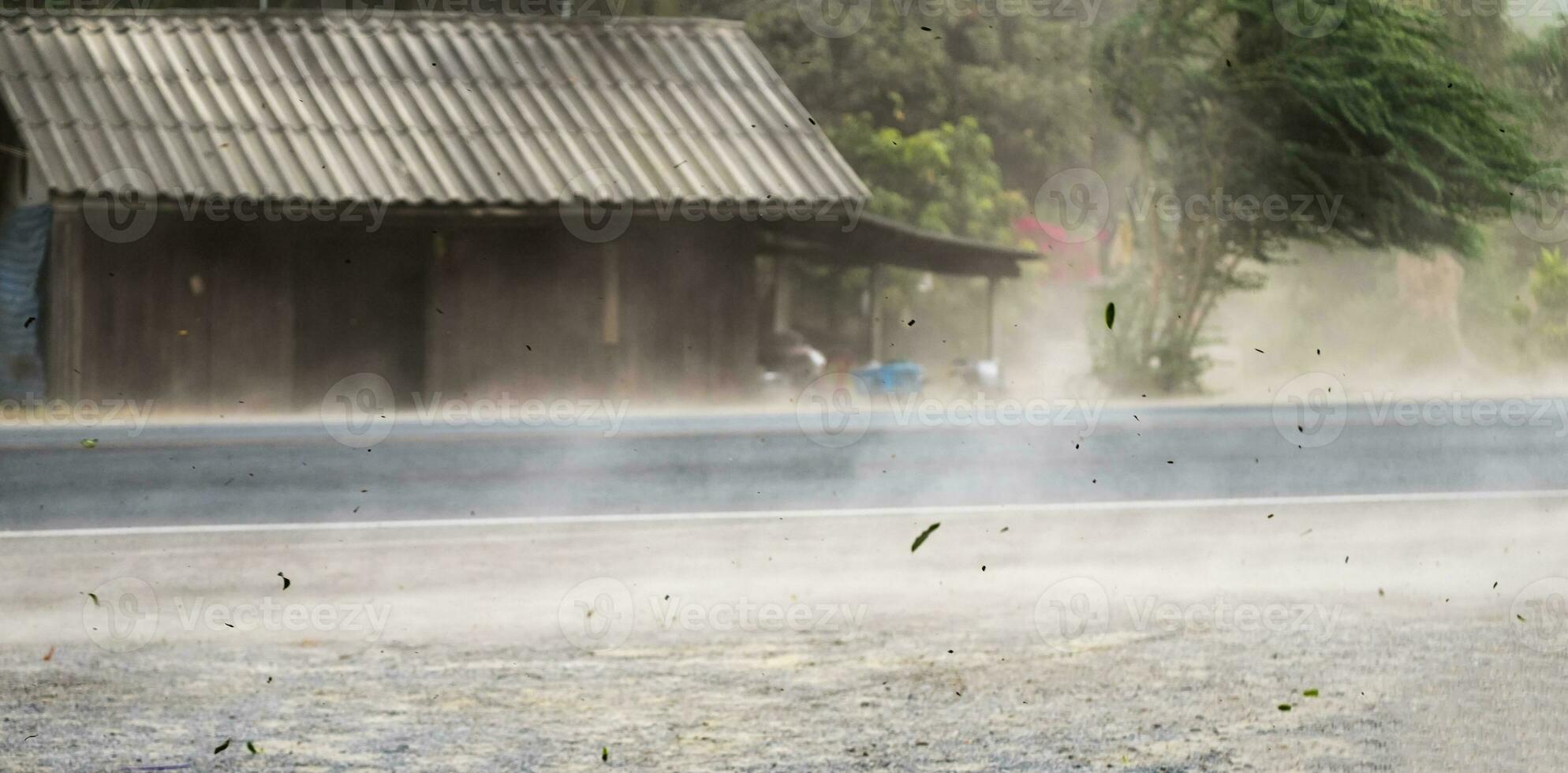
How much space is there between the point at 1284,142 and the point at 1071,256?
74.2 ft

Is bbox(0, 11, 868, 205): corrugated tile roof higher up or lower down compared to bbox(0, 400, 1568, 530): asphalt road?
higher up

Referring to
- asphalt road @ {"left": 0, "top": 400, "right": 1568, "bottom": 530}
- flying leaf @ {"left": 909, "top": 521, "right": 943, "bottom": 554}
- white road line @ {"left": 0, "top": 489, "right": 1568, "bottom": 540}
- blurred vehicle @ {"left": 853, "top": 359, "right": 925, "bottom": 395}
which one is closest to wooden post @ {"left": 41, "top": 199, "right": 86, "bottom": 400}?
asphalt road @ {"left": 0, "top": 400, "right": 1568, "bottom": 530}

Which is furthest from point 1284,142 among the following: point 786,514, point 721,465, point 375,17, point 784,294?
point 786,514

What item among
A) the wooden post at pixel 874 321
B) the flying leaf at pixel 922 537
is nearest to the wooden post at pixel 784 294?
the wooden post at pixel 874 321

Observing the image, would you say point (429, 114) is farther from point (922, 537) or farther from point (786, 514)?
point (922, 537)

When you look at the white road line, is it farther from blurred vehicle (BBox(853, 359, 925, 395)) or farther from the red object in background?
the red object in background

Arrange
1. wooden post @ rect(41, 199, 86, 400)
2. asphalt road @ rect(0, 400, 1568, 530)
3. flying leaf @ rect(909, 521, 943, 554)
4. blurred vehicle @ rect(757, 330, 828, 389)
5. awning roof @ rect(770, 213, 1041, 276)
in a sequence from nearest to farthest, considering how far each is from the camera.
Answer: flying leaf @ rect(909, 521, 943, 554) < asphalt road @ rect(0, 400, 1568, 530) < wooden post @ rect(41, 199, 86, 400) < awning roof @ rect(770, 213, 1041, 276) < blurred vehicle @ rect(757, 330, 828, 389)

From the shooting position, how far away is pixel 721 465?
15.3 metres

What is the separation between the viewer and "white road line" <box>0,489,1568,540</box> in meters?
11.2

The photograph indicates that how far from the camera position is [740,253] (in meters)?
24.8

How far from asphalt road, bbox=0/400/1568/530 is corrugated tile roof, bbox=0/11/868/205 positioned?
385 cm

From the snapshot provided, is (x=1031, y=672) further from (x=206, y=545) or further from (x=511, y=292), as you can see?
(x=511, y=292)

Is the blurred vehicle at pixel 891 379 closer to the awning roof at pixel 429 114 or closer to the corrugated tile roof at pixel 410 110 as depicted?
the awning roof at pixel 429 114

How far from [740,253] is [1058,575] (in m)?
15.9
